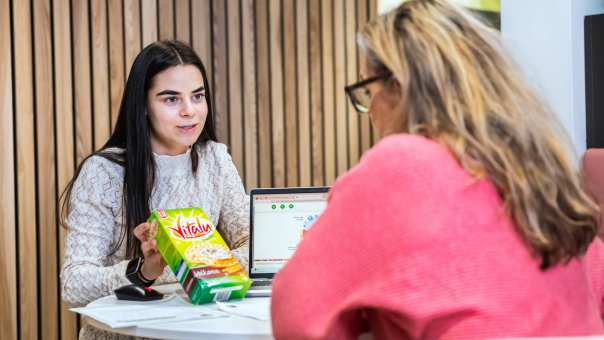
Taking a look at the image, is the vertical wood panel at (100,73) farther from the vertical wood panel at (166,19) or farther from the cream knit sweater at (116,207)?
the cream knit sweater at (116,207)

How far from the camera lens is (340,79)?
4738 mm

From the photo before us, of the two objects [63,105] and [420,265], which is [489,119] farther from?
[63,105]

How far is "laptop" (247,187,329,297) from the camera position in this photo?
2482 mm

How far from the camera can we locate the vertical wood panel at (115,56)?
156 inches

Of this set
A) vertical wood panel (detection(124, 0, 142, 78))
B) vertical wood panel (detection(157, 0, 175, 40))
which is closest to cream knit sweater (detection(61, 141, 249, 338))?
vertical wood panel (detection(124, 0, 142, 78))

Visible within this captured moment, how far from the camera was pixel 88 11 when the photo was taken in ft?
12.8

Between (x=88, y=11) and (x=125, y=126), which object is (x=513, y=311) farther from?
(x=88, y=11)

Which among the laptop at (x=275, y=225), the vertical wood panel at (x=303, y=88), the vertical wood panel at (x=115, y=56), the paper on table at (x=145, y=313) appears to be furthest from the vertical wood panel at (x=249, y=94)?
the paper on table at (x=145, y=313)

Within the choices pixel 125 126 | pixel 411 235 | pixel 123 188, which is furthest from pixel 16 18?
pixel 411 235

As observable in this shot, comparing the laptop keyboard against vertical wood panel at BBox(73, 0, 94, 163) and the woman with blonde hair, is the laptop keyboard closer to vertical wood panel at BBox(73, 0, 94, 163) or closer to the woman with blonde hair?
the woman with blonde hair

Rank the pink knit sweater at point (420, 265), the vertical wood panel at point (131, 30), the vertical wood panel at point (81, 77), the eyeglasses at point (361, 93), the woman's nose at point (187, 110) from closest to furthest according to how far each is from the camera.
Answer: the pink knit sweater at point (420, 265) < the eyeglasses at point (361, 93) < the woman's nose at point (187, 110) < the vertical wood panel at point (81, 77) < the vertical wood panel at point (131, 30)

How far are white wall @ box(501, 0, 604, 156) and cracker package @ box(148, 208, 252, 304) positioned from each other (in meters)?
1.94

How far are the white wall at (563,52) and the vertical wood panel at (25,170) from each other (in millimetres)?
2438

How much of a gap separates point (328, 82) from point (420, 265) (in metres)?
3.65
